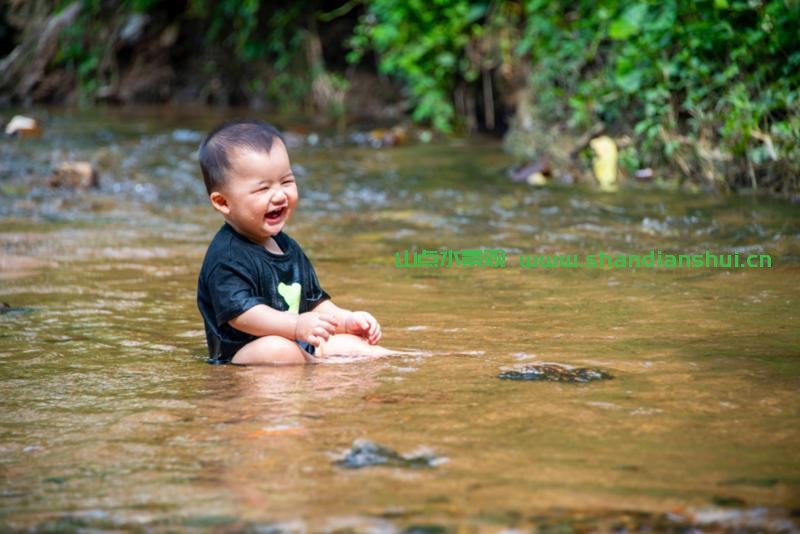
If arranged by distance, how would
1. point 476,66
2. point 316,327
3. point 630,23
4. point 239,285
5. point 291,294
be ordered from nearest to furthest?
1. point 316,327
2. point 239,285
3. point 291,294
4. point 630,23
5. point 476,66

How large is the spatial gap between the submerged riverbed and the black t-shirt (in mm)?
149

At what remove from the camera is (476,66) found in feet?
38.1

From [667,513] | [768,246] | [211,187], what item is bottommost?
[667,513]

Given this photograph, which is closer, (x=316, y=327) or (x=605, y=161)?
(x=316, y=327)

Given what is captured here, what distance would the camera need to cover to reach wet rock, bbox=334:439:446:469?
7.32 feet

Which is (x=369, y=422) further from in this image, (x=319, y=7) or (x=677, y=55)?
(x=319, y=7)

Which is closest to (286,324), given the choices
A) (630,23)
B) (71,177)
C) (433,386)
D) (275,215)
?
(275,215)

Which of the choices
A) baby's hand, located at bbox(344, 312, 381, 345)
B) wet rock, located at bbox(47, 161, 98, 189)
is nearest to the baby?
baby's hand, located at bbox(344, 312, 381, 345)

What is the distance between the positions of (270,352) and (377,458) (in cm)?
126

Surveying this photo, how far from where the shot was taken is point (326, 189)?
804cm

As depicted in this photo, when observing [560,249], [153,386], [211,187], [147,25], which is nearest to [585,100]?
[560,249]

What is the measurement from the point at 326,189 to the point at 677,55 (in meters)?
2.84

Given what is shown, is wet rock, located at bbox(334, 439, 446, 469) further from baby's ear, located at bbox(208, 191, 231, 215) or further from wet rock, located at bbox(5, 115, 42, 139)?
wet rock, located at bbox(5, 115, 42, 139)

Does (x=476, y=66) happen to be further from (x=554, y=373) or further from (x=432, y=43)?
(x=554, y=373)
